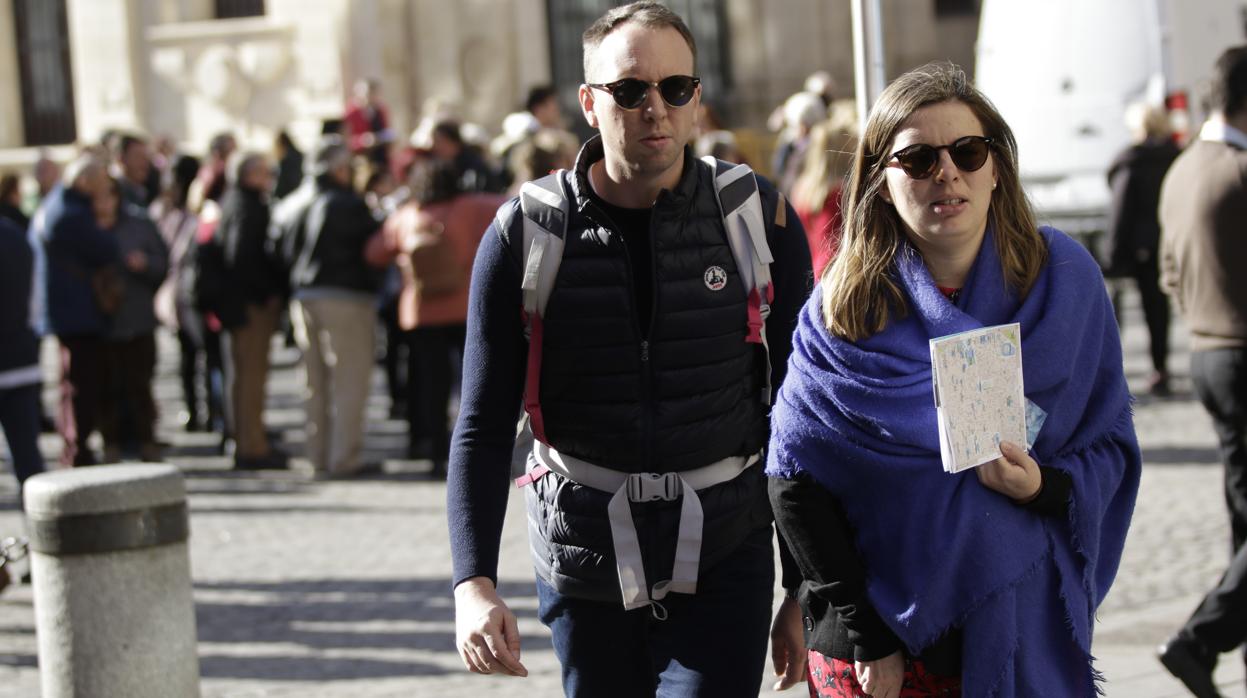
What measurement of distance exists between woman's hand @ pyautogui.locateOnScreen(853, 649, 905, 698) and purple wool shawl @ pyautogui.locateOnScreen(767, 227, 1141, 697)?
5cm

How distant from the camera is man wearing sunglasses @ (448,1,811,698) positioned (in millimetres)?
3730

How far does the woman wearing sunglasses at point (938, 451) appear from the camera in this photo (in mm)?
3176

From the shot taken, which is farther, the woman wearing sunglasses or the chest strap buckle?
the chest strap buckle

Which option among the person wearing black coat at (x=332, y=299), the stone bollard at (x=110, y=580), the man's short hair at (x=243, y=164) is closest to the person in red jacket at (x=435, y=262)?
the person wearing black coat at (x=332, y=299)

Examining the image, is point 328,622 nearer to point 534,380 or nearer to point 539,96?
point 534,380

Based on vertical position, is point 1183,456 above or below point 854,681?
below

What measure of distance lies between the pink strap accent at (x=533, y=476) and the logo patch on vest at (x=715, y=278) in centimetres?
50

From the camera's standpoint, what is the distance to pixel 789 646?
3.86 m

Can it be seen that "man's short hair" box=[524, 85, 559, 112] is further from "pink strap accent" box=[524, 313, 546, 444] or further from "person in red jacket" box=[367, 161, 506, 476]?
"pink strap accent" box=[524, 313, 546, 444]

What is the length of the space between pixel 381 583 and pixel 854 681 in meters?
5.59

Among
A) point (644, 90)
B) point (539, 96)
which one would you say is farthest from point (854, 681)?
point (539, 96)

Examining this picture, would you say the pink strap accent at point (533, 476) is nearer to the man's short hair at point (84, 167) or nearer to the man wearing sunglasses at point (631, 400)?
the man wearing sunglasses at point (631, 400)

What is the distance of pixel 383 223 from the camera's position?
1166cm

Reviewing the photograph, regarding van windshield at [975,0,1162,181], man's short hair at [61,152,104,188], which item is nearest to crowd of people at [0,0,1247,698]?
man's short hair at [61,152,104,188]
